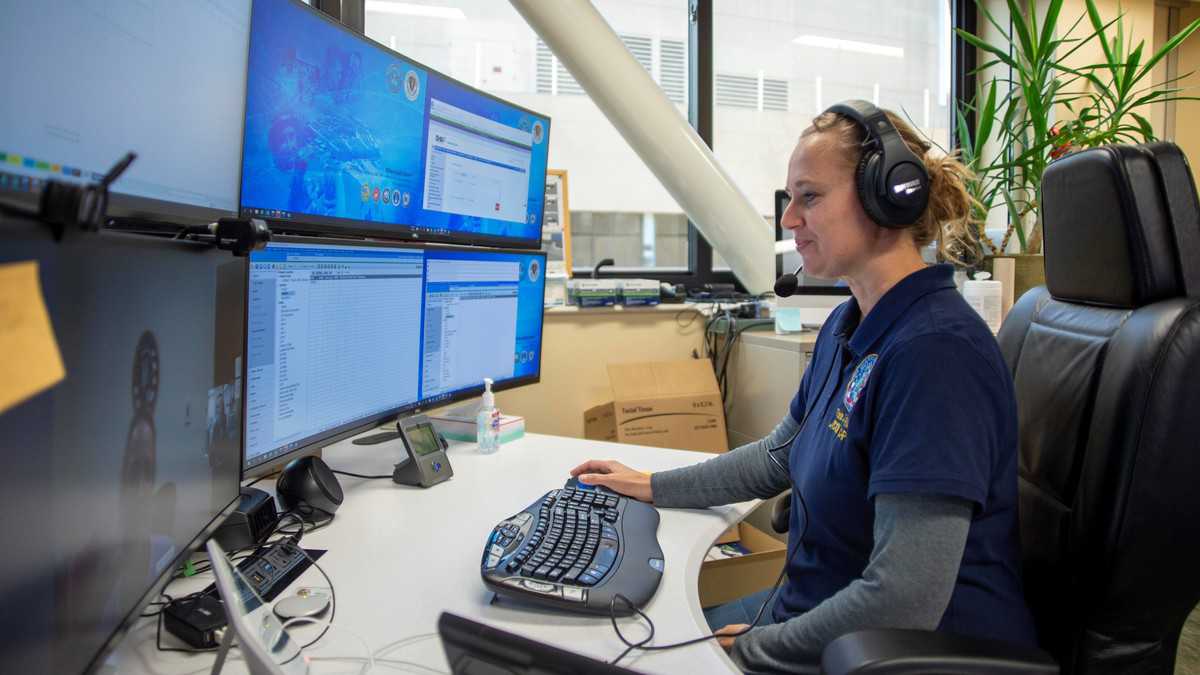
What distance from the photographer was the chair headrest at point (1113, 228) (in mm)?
833

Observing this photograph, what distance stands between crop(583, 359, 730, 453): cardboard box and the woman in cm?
87

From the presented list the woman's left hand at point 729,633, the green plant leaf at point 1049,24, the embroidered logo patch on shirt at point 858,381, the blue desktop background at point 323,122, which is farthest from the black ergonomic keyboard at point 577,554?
the green plant leaf at point 1049,24

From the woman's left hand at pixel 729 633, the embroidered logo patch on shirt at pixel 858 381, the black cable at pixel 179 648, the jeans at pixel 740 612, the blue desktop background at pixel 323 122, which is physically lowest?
the jeans at pixel 740 612

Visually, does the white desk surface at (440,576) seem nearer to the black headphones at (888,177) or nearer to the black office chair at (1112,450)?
the black office chair at (1112,450)

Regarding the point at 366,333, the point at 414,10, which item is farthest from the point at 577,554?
the point at 414,10

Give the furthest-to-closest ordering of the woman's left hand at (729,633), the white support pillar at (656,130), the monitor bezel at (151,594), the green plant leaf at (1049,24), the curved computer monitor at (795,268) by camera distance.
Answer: the green plant leaf at (1049,24) → the curved computer monitor at (795,268) → the white support pillar at (656,130) → the woman's left hand at (729,633) → the monitor bezel at (151,594)

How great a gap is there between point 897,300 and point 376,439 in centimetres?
109

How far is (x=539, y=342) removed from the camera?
1693 millimetres

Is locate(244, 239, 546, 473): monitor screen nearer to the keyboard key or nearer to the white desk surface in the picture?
the white desk surface

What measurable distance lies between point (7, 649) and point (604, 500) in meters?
0.77

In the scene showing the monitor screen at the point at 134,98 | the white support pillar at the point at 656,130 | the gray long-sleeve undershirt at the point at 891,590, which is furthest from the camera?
the white support pillar at the point at 656,130

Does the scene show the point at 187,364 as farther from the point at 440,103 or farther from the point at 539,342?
the point at 539,342

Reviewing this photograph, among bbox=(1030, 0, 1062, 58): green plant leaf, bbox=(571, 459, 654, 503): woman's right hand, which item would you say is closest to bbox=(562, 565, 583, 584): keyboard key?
bbox=(571, 459, 654, 503): woman's right hand

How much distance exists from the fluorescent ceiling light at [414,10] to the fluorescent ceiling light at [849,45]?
146cm
